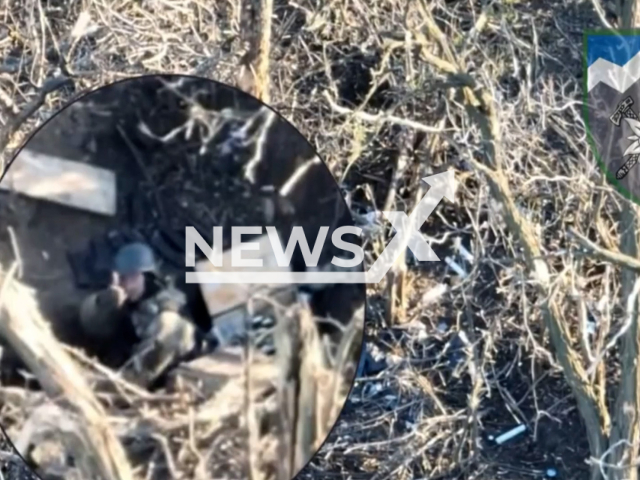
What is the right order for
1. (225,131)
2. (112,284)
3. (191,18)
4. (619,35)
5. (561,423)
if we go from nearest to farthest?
(112,284) < (225,131) < (619,35) < (191,18) < (561,423)

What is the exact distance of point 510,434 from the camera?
366 cm

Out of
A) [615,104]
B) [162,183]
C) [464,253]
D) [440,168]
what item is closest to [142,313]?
[162,183]

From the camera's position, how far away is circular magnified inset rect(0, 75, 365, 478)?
4.89ft

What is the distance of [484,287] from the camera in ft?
12.7

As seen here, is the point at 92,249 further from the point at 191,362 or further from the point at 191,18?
the point at 191,18

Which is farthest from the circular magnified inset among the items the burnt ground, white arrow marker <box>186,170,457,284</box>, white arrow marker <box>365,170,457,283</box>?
white arrow marker <box>365,170,457,283</box>

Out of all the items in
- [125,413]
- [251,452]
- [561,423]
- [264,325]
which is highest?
[264,325]

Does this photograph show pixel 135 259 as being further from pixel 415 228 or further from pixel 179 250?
pixel 415 228

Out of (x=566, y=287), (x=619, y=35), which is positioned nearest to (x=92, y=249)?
(x=566, y=287)

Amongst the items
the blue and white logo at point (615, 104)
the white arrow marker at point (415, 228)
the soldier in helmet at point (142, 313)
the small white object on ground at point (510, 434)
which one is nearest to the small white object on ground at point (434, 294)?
the white arrow marker at point (415, 228)

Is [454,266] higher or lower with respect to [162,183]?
lower

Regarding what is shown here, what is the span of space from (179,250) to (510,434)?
2.44 metres

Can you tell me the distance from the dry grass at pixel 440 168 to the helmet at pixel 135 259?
140 cm

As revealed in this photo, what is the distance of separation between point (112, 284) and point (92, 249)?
60 millimetres
